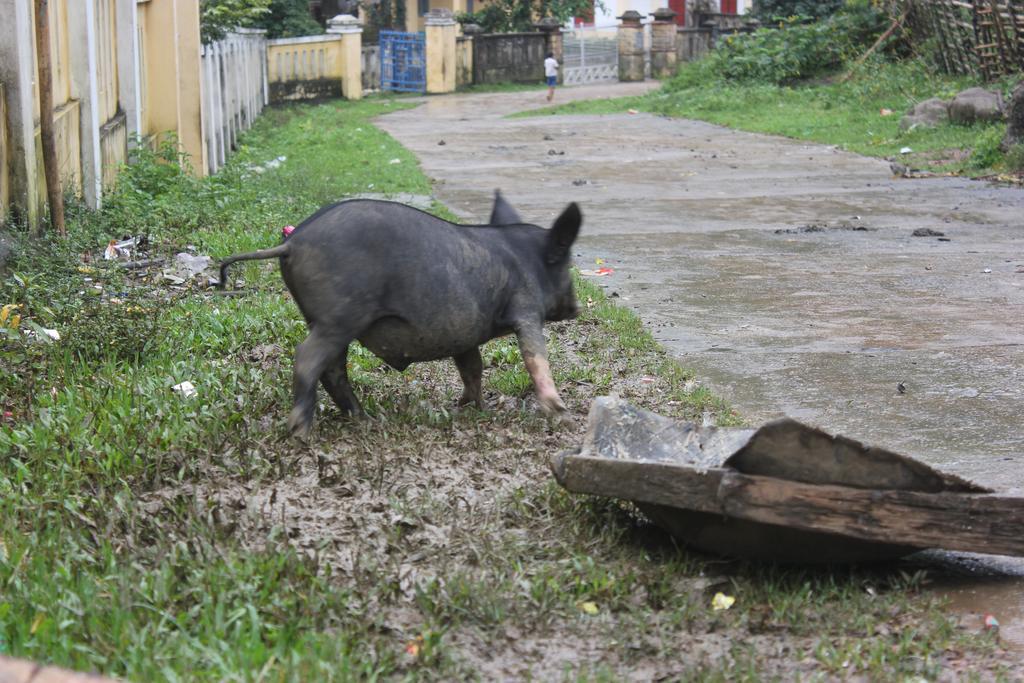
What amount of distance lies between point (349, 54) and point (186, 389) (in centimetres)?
2890

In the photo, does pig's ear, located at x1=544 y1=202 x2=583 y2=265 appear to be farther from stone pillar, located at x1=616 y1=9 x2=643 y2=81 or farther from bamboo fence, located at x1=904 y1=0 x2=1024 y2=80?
stone pillar, located at x1=616 y1=9 x2=643 y2=81

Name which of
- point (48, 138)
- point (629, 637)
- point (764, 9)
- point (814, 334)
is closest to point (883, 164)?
point (814, 334)

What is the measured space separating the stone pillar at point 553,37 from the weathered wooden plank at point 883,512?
3575 cm

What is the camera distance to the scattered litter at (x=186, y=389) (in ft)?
18.4

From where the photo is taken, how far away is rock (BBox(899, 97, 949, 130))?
18533 mm

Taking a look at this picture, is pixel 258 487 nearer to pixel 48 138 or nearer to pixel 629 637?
pixel 629 637

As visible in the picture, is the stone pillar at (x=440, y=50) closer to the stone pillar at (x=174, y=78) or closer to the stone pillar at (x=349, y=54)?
the stone pillar at (x=349, y=54)

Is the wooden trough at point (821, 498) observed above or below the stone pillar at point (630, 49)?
below

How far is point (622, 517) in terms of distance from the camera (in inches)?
177

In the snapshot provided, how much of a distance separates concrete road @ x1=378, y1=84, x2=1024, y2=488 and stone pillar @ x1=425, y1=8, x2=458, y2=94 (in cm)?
1755

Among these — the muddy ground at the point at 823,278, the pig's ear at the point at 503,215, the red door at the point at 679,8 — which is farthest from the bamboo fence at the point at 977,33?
the red door at the point at 679,8

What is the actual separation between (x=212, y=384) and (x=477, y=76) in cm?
3289

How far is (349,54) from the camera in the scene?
1320 inches

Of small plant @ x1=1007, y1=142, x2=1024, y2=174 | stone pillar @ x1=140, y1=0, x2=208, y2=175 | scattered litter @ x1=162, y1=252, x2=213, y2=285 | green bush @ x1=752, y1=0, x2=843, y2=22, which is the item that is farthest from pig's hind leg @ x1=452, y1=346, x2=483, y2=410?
green bush @ x1=752, y1=0, x2=843, y2=22
